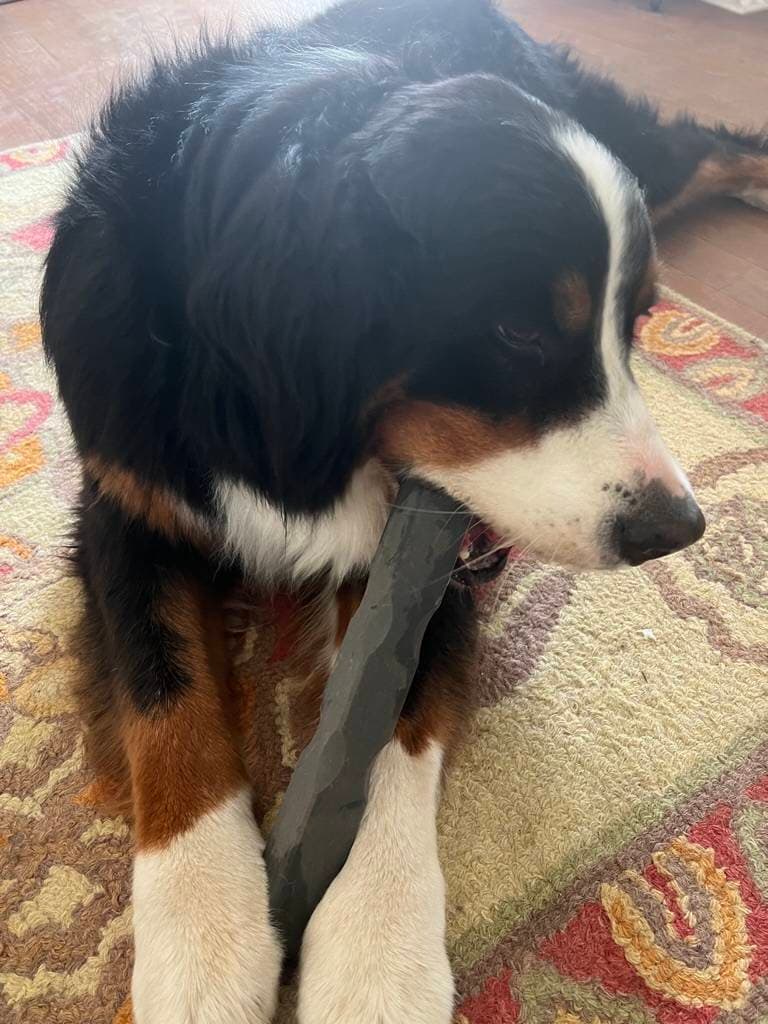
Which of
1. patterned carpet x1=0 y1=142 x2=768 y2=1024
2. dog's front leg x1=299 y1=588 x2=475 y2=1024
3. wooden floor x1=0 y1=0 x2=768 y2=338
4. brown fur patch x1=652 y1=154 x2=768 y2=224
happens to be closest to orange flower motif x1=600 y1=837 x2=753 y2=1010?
patterned carpet x1=0 y1=142 x2=768 y2=1024

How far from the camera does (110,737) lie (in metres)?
1.03

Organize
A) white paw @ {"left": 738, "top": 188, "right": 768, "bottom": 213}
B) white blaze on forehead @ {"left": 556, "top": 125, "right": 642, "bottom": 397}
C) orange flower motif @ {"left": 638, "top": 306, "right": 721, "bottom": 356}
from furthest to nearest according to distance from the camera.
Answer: white paw @ {"left": 738, "top": 188, "right": 768, "bottom": 213} < orange flower motif @ {"left": 638, "top": 306, "right": 721, "bottom": 356} < white blaze on forehead @ {"left": 556, "top": 125, "right": 642, "bottom": 397}

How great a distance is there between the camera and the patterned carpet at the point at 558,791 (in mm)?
873

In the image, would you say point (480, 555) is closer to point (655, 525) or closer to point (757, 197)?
point (655, 525)

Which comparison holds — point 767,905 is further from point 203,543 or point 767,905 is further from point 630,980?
point 203,543

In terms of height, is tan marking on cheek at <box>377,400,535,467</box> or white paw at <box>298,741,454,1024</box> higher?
tan marking on cheek at <box>377,400,535,467</box>

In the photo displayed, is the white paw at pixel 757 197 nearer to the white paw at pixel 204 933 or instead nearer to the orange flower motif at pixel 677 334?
the orange flower motif at pixel 677 334

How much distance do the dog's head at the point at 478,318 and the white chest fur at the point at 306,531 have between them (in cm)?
6

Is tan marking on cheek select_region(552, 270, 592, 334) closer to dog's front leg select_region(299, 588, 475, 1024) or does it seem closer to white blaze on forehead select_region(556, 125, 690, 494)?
white blaze on forehead select_region(556, 125, 690, 494)

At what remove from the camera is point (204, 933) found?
0.82 metres

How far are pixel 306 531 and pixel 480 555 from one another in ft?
0.69

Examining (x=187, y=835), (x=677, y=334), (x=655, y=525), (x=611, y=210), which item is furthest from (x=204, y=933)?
(x=677, y=334)

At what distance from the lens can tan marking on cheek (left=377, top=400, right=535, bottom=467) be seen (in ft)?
2.98

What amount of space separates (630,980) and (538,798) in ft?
0.68
